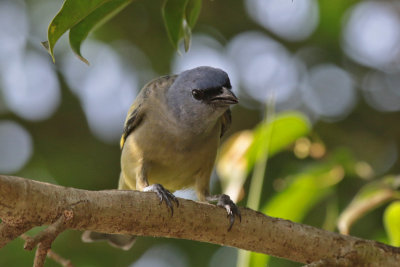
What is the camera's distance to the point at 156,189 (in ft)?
11.0

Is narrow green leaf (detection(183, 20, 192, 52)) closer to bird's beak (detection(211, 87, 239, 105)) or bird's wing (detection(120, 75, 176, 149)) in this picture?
bird's beak (detection(211, 87, 239, 105))

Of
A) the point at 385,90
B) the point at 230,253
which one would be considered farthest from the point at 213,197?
the point at 385,90

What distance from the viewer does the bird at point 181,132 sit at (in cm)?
400

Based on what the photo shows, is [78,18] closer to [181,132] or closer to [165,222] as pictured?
[165,222]

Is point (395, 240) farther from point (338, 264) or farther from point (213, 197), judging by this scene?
point (213, 197)

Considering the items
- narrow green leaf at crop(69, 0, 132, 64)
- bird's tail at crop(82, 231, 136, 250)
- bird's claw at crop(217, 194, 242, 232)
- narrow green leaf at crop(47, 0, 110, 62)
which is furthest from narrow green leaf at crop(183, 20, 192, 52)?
bird's tail at crop(82, 231, 136, 250)

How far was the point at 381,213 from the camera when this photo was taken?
5391 mm

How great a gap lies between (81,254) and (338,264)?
3577mm

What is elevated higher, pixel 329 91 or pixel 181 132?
pixel 329 91

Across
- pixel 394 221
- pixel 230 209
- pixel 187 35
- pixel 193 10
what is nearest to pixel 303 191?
pixel 394 221

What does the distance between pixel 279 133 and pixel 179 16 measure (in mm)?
1392

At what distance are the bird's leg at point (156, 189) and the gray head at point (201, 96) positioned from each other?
45cm

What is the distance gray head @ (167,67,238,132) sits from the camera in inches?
155

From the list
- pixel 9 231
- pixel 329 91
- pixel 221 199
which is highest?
pixel 329 91
